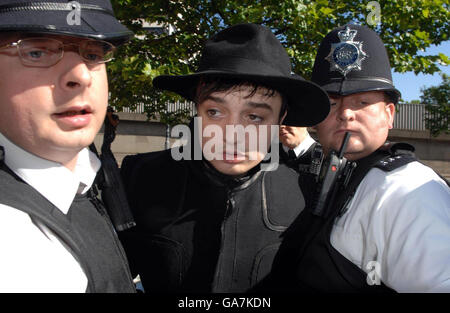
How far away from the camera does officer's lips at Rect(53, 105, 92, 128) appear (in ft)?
4.83

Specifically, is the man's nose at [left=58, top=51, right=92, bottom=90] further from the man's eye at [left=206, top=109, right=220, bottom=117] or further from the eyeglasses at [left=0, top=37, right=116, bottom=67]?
the man's eye at [left=206, top=109, right=220, bottom=117]

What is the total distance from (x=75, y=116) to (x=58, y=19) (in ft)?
1.16

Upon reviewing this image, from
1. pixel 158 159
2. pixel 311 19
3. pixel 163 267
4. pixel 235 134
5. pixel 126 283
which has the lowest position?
pixel 163 267

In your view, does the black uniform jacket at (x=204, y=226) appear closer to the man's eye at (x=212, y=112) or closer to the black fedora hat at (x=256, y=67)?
the man's eye at (x=212, y=112)

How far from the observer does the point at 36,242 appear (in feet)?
4.15

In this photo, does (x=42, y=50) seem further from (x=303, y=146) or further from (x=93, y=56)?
(x=303, y=146)

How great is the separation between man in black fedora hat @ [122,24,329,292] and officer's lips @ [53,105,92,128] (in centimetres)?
73

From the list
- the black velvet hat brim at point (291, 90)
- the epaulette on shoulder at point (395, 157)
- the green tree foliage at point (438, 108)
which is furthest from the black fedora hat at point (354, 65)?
the green tree foliage at point (438, 108)

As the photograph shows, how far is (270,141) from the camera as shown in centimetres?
226

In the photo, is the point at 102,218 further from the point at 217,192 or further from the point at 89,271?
the point at 217,192

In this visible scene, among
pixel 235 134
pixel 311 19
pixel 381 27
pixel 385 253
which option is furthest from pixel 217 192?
pixel 381 27

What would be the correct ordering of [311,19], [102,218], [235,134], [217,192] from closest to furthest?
1. [102,218]
2. [235,134]
3. [217,192]
4. [311,19]

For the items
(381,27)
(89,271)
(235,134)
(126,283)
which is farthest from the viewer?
(381,27)

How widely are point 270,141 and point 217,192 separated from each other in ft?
1.38
